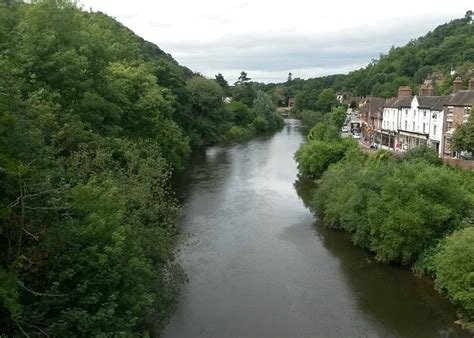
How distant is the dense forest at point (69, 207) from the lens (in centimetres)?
1237

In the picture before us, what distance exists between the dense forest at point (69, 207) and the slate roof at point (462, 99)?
28.0 metres

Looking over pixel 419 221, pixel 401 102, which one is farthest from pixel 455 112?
pixel 419 221

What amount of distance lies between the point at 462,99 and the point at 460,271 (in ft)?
89.7

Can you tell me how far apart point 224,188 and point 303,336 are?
26893 mm

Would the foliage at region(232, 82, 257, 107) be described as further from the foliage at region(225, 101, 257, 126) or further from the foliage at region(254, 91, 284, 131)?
the foliage at region(225, 101, 257, 126)

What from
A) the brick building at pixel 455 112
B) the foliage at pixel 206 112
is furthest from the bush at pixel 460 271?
the foliage at pixel 206 112

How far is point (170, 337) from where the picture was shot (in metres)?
19.5

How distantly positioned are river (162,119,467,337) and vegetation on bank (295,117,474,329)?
108cm

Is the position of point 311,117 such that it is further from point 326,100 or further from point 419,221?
point 419,221

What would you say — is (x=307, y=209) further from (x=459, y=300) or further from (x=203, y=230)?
(x=459, y=300)

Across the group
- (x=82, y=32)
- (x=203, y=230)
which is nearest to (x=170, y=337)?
(x=203, y=230)

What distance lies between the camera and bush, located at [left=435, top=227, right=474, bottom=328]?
1991 centimetres

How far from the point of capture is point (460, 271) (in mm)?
20422

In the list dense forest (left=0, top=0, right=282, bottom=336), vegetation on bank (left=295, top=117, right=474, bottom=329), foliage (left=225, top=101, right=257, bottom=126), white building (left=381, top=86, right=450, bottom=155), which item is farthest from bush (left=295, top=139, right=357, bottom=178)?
foliage (left=225, top=101, right=257, bottom=126)
